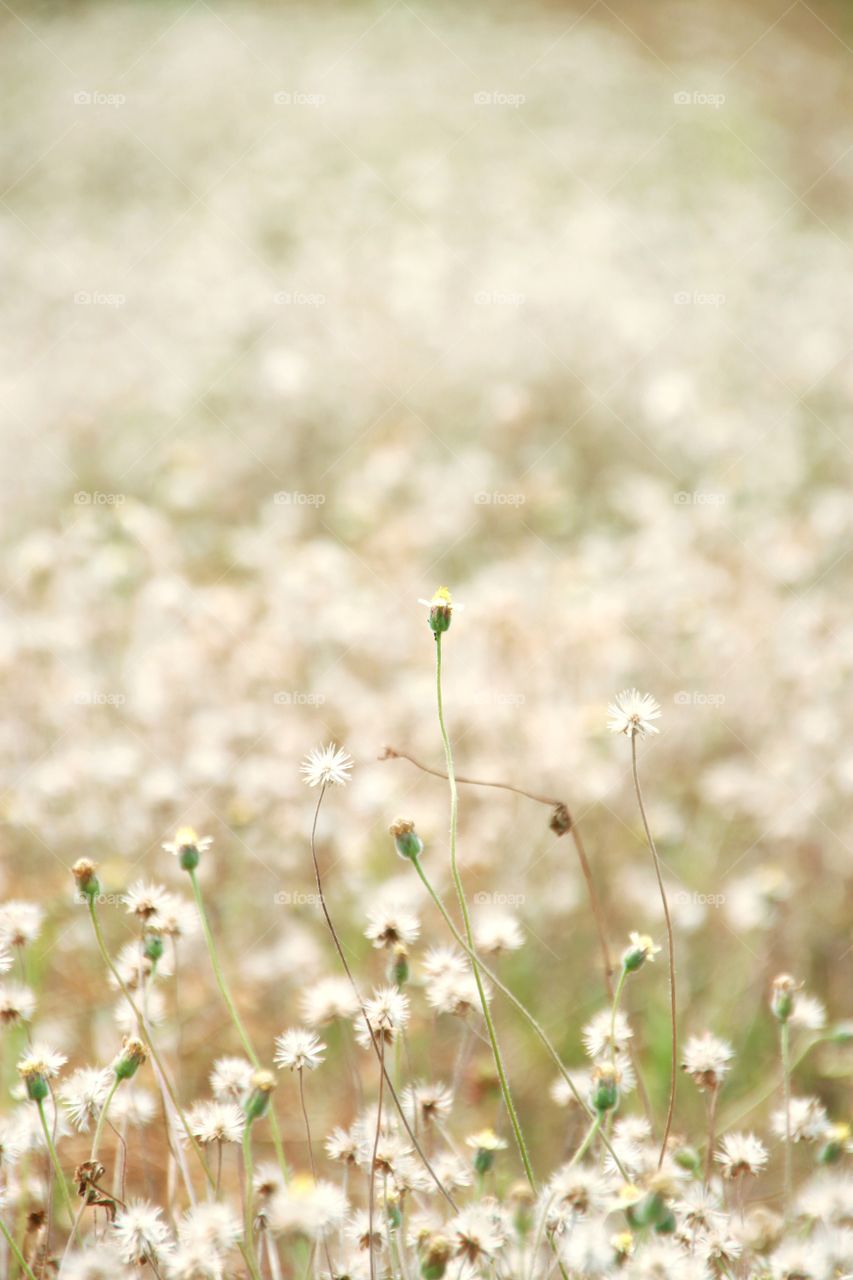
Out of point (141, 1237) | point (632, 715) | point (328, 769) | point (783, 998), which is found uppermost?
point (632, 715)

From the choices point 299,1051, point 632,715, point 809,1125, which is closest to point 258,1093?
point 299,1051

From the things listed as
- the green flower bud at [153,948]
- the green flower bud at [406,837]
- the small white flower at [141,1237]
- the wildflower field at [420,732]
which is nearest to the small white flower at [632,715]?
the wildflower field at [420,732]

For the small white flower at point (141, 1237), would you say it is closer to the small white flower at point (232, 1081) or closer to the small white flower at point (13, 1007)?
the small white flower at point (232, 1081)

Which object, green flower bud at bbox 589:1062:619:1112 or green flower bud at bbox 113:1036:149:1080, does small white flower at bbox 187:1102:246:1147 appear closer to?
green flower bud at bbox 113:1036:149:1080

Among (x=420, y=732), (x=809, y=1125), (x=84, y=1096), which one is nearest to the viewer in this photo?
(x=84, y=1096)

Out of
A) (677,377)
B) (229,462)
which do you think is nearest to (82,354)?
(229,462)

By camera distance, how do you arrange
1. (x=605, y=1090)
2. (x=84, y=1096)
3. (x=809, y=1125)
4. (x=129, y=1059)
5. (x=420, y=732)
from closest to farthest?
(x=605, y=1090) → (x=129, y=1059) → (x=84, y=1096) → (x=809, y=1125) → (x=420, y=732)

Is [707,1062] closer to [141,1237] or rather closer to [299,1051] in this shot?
[299,1051]

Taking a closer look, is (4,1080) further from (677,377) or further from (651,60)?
(651,60)

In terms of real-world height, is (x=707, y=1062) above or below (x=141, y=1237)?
above
